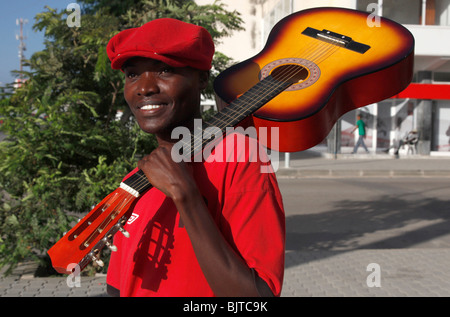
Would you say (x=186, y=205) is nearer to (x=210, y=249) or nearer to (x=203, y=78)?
(x=210, y=249)

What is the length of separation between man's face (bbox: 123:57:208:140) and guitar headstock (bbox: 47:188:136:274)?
0.73 feet

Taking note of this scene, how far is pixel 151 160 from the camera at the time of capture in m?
1.08

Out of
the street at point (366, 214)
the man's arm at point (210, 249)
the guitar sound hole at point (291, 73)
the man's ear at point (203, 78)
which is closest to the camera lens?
the man's arm at point (210, 249)

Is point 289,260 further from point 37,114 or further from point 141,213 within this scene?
point 141,213

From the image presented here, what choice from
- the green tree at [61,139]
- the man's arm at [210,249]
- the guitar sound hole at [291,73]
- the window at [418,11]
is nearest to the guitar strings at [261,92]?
the guitar sound hole at [291,73]

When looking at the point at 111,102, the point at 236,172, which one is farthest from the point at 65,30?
the point at 236,172

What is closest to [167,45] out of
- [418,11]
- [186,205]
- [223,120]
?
[223,120]

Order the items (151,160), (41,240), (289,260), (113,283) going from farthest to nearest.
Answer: (289,260) < (41,240) < (113,283) < (151,160)

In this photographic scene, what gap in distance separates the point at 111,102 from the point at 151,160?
3847 mm

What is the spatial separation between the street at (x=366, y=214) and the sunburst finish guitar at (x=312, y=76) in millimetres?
4863

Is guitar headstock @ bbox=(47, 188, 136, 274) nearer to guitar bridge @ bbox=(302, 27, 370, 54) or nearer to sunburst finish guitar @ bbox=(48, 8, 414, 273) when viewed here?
sunburst finish guitar @ bbox=(48, 8, 414, 273)

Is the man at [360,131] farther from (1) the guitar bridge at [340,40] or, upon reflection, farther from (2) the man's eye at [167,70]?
(2) the man's eye at [167,70]

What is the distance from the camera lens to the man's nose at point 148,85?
46.5 inches

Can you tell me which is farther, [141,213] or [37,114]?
[37,114]
